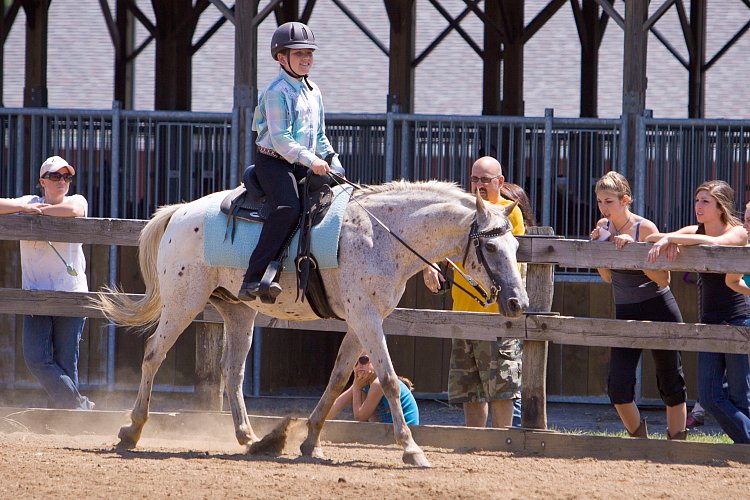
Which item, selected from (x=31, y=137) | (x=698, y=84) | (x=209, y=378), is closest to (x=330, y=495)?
(x=209, y=378)

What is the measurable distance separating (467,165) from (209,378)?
161 inches

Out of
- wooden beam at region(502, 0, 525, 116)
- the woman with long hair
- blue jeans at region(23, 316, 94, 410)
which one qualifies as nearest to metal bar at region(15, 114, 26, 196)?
blue jeans at region(23, 316, 94, 410)

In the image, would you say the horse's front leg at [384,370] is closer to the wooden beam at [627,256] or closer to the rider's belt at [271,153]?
the rider's belt at [271,153]

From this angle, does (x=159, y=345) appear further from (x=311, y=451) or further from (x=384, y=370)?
(x=384, y=370)

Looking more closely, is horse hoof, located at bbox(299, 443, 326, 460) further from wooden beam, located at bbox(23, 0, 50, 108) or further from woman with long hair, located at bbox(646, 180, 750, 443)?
wooden beam, located at bbox(23, 0, 50, 108)

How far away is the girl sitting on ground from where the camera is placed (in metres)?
7.29

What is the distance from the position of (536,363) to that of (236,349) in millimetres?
1866

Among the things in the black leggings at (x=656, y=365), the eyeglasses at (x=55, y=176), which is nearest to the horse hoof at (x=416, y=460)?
the black leggings at (x=656, y=365)

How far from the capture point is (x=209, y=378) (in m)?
7.39


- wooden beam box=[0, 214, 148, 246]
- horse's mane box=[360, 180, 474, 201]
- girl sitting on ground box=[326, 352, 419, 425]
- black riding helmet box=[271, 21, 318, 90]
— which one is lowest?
girl sitting on ground box=[326, 352, 419, 425]

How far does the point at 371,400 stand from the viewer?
736cm

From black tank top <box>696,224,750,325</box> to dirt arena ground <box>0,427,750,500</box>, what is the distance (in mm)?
952

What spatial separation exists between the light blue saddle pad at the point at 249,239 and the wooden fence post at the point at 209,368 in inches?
42.5

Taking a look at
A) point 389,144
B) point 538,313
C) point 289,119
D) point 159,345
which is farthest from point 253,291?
point 389,144
